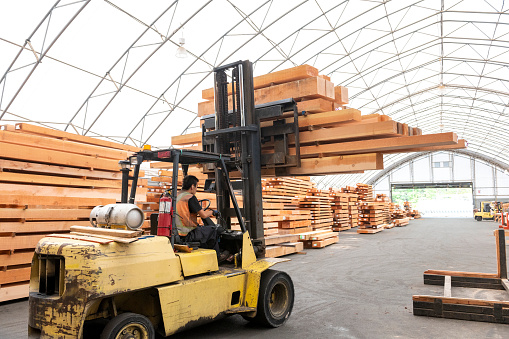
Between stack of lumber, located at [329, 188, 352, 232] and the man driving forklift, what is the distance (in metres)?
18.0

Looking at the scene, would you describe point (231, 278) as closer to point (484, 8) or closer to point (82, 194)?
point (82, 194)

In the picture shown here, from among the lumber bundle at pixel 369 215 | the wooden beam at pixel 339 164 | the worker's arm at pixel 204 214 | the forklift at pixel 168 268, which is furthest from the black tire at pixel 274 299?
the lumber bundle at pixel 369 215

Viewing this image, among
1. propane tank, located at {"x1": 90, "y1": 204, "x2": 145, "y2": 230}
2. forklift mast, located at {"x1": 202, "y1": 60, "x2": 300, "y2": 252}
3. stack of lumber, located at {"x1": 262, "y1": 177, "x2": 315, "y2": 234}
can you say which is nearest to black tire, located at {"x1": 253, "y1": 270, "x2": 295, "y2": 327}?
forklift mast, located at {"x1": 202, "y1": 60, "x2": 300, "y2": 252}

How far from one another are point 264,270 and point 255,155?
61.8 inches

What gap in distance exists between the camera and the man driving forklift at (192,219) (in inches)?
175

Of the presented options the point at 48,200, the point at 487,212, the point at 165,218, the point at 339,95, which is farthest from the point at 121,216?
the point at 487,212

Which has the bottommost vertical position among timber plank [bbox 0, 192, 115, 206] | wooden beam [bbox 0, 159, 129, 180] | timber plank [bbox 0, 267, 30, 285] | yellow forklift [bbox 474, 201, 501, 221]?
yellow forklift [bbox 474, 201, 501, 221]

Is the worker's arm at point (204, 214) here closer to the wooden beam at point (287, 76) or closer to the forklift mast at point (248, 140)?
the forklift mast at point (248, 140)

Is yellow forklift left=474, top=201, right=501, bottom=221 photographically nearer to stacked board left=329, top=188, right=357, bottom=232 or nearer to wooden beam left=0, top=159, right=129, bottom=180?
stacked board left=329, top=188, right=357, bottom=232

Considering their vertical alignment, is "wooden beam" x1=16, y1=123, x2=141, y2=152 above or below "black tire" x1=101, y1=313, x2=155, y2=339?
above

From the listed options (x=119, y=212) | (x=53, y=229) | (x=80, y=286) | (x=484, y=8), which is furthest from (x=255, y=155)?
(x=484, y=8)

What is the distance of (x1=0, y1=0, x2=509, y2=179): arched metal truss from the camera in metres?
13.4

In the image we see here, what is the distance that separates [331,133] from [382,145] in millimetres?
769

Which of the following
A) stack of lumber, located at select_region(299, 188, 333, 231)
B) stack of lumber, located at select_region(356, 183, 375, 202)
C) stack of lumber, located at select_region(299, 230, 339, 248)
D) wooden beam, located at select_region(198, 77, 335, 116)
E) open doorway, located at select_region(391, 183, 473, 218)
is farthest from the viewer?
open doorway, located at select_region(391, 183, 473, 218)
